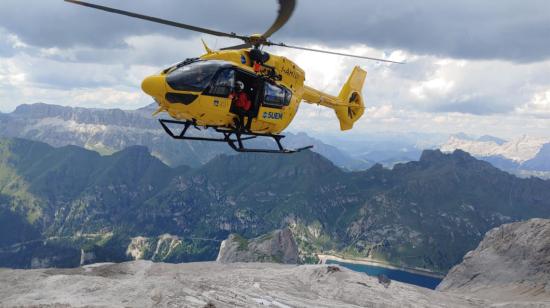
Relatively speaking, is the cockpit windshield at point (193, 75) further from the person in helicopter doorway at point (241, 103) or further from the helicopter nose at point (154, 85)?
the person in helicopter doorway at point (241, 103)

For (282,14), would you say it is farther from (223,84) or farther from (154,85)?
(154,85)

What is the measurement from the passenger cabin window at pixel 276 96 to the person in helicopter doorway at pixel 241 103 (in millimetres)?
1486

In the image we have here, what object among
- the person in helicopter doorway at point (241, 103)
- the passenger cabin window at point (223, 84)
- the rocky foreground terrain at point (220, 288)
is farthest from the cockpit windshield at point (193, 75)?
the rocky foreground terrain at point (220, 288)

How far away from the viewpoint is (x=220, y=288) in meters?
52.2

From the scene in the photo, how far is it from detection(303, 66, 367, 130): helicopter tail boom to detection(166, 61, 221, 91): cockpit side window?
19.7 m

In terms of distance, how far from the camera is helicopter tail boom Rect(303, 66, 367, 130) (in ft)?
146

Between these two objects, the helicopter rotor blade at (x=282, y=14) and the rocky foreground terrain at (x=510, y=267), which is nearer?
the helicopter rotor blade at (x=282, y=14)

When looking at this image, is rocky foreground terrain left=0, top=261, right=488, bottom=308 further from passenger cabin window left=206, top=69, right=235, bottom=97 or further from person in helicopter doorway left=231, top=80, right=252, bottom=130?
passenger cabin window left=206, top=69, right=235, bottom=97

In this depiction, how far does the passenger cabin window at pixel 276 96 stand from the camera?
28344 mm

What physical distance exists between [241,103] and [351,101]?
2194 cm

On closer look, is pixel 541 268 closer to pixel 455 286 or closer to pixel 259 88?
pixel 455 286

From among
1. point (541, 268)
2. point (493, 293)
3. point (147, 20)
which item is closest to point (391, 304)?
point (147, 20)

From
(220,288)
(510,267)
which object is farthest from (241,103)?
(510,267)

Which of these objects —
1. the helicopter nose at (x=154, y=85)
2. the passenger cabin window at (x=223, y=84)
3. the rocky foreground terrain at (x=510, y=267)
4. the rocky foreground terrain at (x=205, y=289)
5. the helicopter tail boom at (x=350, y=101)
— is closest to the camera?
the helicopter nose at (x=154, y=85)
